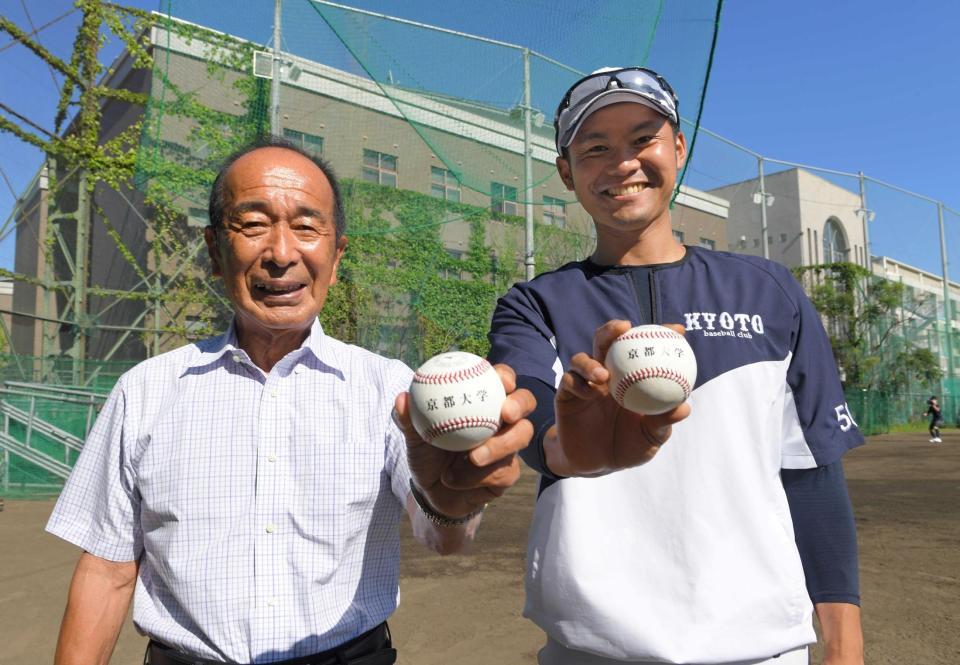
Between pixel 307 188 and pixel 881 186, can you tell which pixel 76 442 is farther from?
pixel 881 186

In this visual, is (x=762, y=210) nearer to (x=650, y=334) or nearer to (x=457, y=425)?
(x=650, y=334)

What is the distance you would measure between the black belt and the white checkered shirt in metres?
0.02

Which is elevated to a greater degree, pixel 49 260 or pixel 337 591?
pixel 49 260

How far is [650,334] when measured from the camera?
5.47 feet

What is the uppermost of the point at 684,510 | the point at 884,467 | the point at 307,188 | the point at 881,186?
the point at 881,186

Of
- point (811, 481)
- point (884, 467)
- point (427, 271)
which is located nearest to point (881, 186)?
point (884, 467)

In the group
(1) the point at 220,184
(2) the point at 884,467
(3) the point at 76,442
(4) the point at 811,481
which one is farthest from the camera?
(2) the point at 884,467

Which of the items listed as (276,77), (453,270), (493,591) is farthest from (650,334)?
(453,270)

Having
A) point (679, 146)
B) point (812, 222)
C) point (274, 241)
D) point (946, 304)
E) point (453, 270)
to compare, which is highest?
point (812, 222)

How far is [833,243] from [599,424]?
123 feet

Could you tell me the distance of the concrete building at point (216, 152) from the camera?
9992 millimetres

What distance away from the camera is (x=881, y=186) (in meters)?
35.0

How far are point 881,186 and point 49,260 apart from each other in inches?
1391

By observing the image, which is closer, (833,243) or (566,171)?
(566,171)
